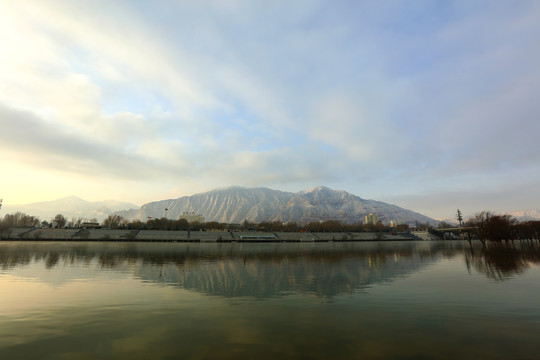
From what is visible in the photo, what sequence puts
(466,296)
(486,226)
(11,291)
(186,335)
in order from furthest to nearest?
1. (486,226)
2. (11,291)
3. (466,296)
4. (186,335)

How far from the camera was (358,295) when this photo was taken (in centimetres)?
2003

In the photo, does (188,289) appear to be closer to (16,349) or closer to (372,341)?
(16,349)

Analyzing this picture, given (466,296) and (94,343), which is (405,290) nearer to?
(466,296)

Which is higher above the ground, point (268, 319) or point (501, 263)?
point (268, 319)

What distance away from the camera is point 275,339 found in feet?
37.1

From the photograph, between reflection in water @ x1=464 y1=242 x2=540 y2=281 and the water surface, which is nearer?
the water surface

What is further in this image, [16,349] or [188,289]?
[188,289]

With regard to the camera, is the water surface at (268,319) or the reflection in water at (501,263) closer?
the water surface at (268,319)

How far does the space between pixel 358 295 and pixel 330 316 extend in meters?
6.49

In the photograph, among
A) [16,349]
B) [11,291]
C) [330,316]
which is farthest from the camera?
[11,291]

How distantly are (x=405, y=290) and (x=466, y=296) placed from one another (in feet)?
13.8

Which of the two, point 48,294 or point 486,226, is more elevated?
point 486,226

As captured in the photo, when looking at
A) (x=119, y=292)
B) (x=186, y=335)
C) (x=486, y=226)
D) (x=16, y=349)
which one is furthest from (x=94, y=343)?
(x=486, y=226)

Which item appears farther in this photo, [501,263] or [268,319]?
[501,263]
